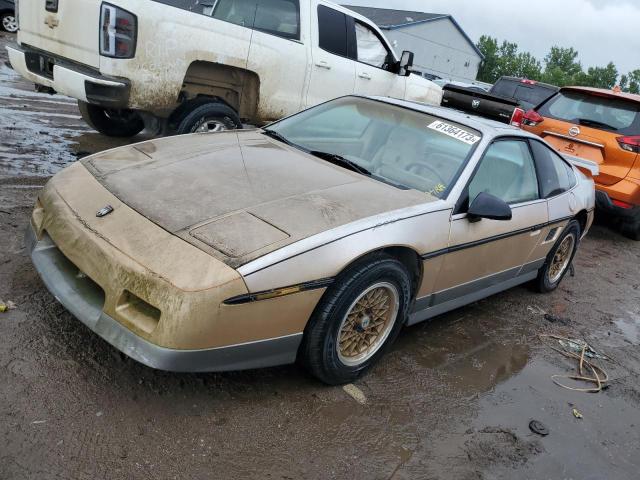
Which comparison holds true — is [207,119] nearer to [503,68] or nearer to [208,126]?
[208,126]

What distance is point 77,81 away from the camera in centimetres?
488

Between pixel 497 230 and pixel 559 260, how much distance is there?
67.8 inches

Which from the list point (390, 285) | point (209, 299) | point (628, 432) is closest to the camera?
point (209, 299)

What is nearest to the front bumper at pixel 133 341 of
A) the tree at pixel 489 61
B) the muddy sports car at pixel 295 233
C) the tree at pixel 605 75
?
the muddy sports car at pixel 295 233

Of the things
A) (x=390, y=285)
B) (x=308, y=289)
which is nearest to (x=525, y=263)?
(x=390, y=285)

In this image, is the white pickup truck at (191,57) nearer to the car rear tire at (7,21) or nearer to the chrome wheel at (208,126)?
the chrome wheel at (208,126)

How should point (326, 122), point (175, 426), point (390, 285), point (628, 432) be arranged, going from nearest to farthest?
1. point (175, 426)
2. point (390, 285)
3. point (628, 432)
4. point (326, 122)

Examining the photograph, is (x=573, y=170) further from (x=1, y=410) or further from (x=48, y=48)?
(x=48, y=48)

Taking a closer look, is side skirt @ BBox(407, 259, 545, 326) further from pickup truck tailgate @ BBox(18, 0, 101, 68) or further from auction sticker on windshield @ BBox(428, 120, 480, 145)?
pickup truck tailgate @ BBox(18, 0, 101, 68)

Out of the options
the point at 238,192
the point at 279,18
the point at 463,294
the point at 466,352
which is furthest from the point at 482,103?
the point at 238,192

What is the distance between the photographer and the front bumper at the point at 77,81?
4867mm

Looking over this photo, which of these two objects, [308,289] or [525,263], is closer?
[308,289]

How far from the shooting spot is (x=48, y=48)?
5258 millimetres

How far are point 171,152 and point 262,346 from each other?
60.4 inches
